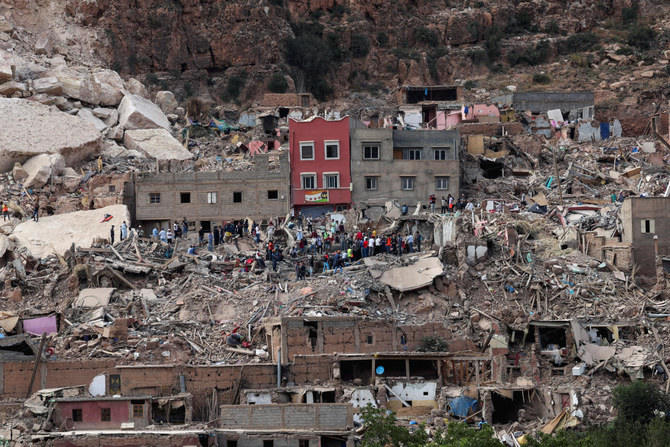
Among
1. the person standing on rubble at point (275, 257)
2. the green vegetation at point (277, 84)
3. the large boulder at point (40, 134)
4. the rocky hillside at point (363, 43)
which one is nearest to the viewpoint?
the person standing on rubble at point (275, 257)

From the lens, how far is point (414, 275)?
4269 centimetres

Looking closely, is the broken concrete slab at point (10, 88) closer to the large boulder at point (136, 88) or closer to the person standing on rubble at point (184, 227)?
the large boulder at point (136, 88)

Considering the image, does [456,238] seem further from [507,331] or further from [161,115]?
[161,115]

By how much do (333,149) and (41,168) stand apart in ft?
39.8

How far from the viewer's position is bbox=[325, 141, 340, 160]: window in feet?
173

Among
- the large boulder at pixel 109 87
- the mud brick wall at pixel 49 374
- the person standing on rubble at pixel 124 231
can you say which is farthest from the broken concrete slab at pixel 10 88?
the mud brick wall at pixel 49 374

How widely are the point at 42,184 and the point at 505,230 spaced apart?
20.0 m

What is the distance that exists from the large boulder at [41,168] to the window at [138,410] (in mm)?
22011

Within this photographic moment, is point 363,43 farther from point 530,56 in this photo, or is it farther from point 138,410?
point 138,410

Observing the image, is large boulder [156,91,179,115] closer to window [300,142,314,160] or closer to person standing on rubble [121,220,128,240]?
window [300,142,314,160]

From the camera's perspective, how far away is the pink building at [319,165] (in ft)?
172

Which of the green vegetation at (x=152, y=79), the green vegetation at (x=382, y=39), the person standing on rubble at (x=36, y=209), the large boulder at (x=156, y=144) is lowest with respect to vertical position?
the person standing on rubble at (x=36, y=209)

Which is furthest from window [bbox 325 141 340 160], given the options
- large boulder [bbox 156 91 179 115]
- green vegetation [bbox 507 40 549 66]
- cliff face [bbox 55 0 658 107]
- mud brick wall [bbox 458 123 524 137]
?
green vegetation [bbox 507 40 549 66]

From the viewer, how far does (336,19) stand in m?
81.6
